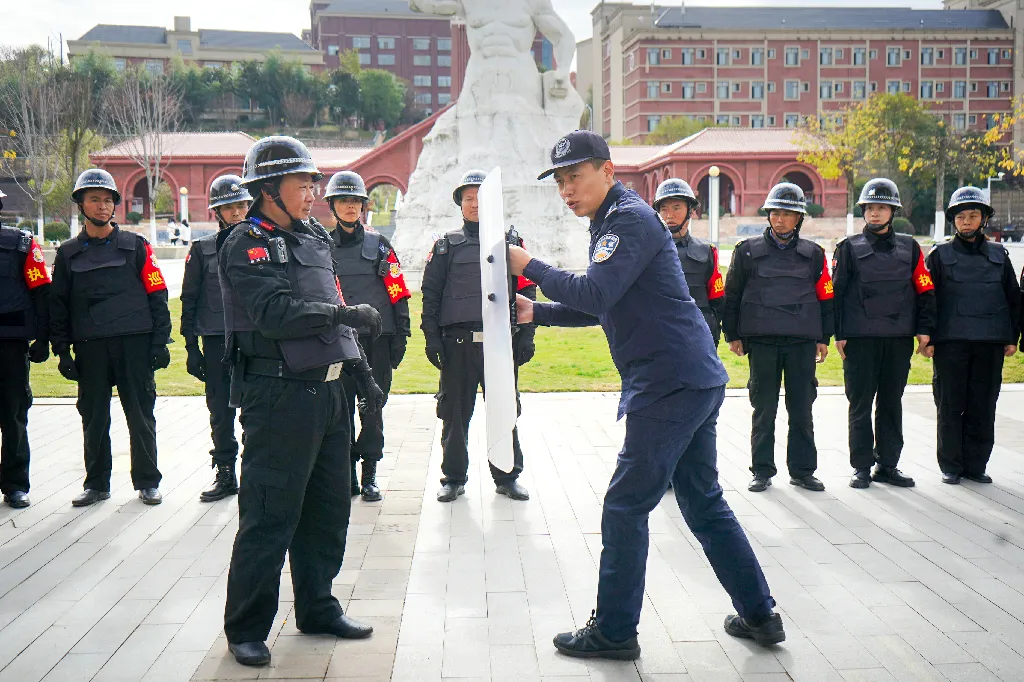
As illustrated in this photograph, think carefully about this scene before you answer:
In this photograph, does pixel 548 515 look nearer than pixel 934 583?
No

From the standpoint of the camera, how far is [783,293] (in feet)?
22.0

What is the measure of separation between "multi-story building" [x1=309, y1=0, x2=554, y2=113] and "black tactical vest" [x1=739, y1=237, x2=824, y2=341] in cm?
10675

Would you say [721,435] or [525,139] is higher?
[525,139]

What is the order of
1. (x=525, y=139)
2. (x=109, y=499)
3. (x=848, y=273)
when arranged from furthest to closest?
(x=525, y=139)
(x=848, y=273)
(x=109, y=499)

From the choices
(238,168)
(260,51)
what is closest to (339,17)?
(260,51)

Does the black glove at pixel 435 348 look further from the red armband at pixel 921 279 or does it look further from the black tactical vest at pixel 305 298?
the red armband at pixel 921 279

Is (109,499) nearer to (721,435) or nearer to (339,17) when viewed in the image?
(721,435)

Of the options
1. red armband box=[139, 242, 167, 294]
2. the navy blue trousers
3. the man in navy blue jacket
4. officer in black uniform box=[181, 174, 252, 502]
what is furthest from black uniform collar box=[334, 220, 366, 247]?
the navy blue trousers

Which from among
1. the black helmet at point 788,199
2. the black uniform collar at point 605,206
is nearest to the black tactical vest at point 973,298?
the black helmet at point 788,199

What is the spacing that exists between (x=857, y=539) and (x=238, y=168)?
2072 inches

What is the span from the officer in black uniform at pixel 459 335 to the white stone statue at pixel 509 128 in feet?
49.1

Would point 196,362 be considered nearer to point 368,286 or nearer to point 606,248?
point 368,286

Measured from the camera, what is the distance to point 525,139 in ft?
73.7

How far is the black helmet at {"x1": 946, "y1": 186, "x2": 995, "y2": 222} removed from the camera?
6.81 metres
